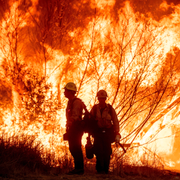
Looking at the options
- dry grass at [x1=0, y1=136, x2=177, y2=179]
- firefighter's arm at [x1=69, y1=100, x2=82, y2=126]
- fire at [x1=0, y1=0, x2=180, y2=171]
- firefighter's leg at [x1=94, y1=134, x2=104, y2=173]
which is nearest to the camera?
dry grass at [x1=0, y1=136, x2=177, y2=179]

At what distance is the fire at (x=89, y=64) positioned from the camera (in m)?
10.9

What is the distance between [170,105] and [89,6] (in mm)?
4925

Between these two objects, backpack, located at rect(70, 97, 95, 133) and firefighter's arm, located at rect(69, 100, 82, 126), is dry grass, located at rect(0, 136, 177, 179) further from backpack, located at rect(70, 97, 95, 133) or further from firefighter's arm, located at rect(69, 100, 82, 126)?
firefighter's arm, located at rect(69, 100, 82, 126)

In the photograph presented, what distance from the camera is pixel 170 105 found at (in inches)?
452

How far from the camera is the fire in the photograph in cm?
1085

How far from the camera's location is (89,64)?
11.0m

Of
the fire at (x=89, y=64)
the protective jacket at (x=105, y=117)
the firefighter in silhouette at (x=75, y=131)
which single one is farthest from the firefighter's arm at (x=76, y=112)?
the fire at (x=89, y=64)

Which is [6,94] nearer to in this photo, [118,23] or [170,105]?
[118,23]

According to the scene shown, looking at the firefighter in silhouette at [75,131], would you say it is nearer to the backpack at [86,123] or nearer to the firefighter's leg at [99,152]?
the backpack at [86,123]

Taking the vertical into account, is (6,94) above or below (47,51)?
below

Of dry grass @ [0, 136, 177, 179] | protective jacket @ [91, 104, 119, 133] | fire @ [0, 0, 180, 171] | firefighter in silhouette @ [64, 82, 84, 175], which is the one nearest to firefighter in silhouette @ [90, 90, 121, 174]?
protective jacket @ [91, 104, 119, 133]

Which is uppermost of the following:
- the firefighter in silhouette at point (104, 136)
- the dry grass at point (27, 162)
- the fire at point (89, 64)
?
the fire at point (89, 64)

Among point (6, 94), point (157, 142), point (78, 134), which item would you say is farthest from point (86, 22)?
point (78, 134)

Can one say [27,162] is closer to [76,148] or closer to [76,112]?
[76,148]
